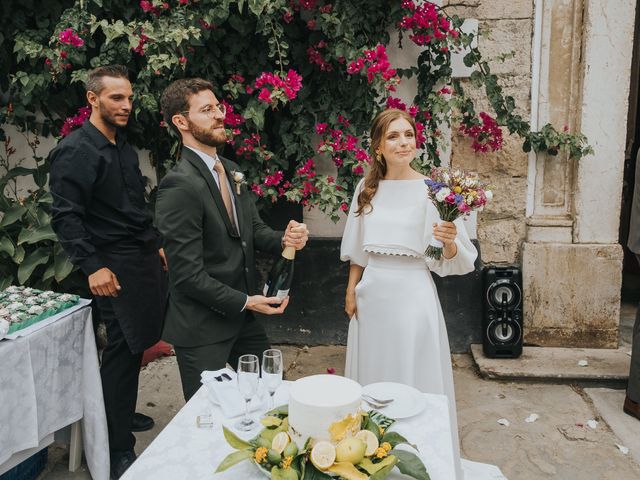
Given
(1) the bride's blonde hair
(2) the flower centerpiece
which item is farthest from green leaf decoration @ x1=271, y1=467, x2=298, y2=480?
(1) the bride's blonde hair

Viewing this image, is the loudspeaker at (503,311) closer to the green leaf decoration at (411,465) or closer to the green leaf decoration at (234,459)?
the green leaf decoration at (411,465)

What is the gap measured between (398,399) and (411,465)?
19.2 inches

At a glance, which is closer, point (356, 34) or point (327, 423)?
point (327, 423)

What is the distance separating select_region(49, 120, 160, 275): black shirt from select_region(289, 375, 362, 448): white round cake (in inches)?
72.0

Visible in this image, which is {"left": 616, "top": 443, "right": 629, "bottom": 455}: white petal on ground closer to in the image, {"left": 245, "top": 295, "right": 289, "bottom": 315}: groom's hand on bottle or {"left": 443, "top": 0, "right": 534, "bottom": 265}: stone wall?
{"left": 443, "top": 0, "right": 534, "bottom": 265}: stone wall

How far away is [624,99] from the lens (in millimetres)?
4566

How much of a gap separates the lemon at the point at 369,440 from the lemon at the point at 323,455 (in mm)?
86

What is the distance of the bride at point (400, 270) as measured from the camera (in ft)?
9.94

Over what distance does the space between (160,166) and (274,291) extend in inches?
104

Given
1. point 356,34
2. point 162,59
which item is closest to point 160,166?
point 162,59

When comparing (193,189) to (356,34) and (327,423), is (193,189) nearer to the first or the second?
(327,423)

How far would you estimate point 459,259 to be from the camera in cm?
295

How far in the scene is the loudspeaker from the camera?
4.65 metres

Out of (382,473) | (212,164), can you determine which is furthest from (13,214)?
(382,473)
